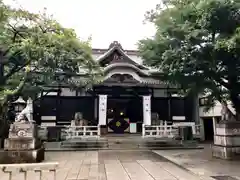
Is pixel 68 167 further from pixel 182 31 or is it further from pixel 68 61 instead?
pixel 182 31

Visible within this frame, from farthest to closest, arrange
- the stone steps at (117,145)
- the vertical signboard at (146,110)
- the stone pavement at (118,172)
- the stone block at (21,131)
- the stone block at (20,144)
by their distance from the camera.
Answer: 1. the vertical signboard at (146,110)
2. the stone steps at (117,145)
3. the stone block at (21,131)
4. the stone block at (20,144)
5. the stone pavement at (118,172)

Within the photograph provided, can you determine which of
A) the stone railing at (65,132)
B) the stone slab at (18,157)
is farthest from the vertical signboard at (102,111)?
the stone slab at (18,157)

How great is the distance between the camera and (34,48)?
8492 mm

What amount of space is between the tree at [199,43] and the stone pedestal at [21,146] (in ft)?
20.1

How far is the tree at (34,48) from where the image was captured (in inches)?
343

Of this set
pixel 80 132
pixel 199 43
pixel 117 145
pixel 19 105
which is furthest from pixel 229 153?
pixel 19 105

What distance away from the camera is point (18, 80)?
10680 millimetres

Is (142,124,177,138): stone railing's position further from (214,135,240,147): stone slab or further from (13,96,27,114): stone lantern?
(13,96,27,114): stone lantern

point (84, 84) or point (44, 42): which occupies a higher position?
point (44, 42)

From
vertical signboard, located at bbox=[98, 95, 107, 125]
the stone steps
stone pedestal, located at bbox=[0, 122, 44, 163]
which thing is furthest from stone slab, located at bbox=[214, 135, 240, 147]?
vertical signboard, located at bbox=[98, 95, 107, 125]

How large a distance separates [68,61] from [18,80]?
261 cm

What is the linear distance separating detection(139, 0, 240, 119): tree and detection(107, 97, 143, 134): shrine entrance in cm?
895

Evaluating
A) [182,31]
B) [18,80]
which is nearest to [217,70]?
[182,31]

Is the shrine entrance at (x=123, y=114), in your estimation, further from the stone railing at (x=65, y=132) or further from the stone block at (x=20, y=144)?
the stone block at (x=20, y=144)
